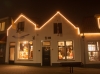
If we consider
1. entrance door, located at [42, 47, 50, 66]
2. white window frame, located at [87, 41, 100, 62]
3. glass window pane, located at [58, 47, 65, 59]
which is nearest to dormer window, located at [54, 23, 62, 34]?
glass window pane, located at [58, 47, 65, 59]

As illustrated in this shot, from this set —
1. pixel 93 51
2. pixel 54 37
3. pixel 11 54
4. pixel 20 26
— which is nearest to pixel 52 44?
pixel 54 37

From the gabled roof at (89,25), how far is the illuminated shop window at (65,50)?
8.07ft

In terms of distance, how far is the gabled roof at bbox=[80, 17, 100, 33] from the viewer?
1912cm

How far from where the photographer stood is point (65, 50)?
19656 millimetres

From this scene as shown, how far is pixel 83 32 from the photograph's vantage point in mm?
18938

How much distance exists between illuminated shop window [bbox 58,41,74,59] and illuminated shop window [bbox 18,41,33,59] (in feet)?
13.4

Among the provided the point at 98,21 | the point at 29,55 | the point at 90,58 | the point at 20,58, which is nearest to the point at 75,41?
the point at 90,58

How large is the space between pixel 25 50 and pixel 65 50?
5741mm

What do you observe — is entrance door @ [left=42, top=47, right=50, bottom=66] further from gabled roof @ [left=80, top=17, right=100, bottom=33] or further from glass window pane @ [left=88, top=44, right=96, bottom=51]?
glass window pane @ [left=88, top=44, right=96, bottom=51]

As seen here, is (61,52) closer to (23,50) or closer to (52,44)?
(52,44)

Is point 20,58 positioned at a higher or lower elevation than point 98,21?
lower

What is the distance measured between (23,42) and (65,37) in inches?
241

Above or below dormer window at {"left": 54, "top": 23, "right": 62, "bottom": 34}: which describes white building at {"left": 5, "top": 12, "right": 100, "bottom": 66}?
below

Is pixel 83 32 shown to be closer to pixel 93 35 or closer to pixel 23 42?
pixel 93 35
